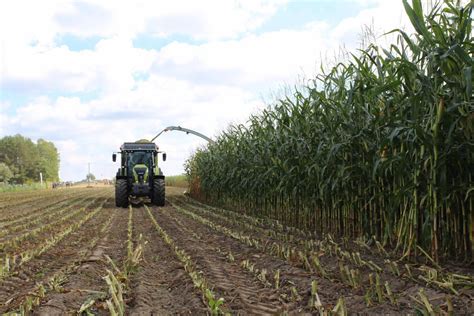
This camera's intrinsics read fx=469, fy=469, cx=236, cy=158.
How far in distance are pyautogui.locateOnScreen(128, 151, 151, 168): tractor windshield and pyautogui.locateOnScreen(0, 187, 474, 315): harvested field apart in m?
9.70

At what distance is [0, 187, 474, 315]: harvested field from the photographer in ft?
12.5

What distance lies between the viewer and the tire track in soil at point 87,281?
3.95 meters

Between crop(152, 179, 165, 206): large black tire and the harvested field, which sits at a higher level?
crop(152, 179, 165, 206): large black tire

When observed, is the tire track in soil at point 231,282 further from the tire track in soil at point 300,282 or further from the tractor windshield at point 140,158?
the tractor windshield at point 140,158

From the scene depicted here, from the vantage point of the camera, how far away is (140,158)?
18250 millimetres

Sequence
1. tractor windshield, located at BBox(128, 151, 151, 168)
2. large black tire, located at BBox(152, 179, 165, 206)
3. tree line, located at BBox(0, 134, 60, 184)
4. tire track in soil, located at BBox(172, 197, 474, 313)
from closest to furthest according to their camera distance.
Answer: tire track in soil, located at BBox(172, 197, 474, 313) → large black tire, located at BBox(152, 179, 165, 206) → tractor windshield, located at BBox(128, 151, 151, 168) → tree line, located at BBox(0, 134, 60, 184)

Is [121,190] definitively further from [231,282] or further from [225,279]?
[231,282]

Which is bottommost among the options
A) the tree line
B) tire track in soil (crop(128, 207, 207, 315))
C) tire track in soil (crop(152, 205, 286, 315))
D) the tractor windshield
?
tire track in soil (crop(128, 207, 207, 315))

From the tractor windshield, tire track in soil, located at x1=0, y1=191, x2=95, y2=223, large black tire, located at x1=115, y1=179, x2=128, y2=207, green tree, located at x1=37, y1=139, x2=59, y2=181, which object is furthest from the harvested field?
green tree, located at x1=37, y1=139, x2=59, y2=181

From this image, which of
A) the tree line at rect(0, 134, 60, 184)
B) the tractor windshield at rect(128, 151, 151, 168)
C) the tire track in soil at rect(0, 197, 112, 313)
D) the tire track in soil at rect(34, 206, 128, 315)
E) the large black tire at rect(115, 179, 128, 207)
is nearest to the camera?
the tire track in soil at rect(34, 206, 128, 315)

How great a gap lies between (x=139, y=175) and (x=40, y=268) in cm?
1176

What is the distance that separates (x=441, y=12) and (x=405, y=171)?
1716 millimetres

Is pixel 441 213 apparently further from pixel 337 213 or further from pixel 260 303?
pixel 337 213

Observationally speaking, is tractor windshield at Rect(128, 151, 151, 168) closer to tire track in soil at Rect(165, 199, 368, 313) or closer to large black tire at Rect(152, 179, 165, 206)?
large black tire at Rect(152, 179, 165, 206)
